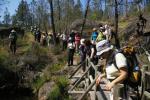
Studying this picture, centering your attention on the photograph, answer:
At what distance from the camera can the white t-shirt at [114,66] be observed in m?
6.21

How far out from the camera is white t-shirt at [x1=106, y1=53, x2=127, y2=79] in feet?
20.4

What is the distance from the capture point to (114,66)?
6.47 m

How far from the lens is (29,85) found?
1022 inches

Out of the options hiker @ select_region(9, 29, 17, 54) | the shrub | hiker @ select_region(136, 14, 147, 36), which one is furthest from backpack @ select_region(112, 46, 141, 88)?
hiker @ select_region(136, 14, 147, 36)

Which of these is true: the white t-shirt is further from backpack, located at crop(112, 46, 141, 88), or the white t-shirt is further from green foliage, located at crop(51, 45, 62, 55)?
green foliage, located at crop(51, 45, 62, 55)

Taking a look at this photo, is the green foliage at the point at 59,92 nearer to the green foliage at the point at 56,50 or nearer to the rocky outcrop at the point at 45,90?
the rocky outcrop at the point at 45,90

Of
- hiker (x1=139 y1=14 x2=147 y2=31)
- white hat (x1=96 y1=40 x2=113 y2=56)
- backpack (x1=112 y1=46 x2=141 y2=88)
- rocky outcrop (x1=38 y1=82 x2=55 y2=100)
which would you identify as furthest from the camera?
hiker (x1=139 y1=14 x2=147 y2=31)

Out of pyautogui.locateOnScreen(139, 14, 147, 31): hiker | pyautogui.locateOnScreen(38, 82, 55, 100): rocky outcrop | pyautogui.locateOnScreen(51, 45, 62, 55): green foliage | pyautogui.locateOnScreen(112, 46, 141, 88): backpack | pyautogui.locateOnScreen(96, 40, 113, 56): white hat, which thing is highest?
pyautogui.locateOnScreen(96, 40, 113, 56): white hat

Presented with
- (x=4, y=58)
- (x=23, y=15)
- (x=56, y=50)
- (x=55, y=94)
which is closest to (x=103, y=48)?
(x=55, y=94)

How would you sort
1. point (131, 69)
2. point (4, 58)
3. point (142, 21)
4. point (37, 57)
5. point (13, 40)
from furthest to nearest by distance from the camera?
point (142, 21), point (37, 57), point (13, 40), point (4, 58), point (131, 69)

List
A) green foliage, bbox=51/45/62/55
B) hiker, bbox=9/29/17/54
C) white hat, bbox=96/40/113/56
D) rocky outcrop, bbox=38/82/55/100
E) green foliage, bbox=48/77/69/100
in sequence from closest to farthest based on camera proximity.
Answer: white hat, bbox=96/40/113/56
green foliage, bbox=48/77/69/100
rocky outcrop, bbox=38/82/55/100
hiker, bbox=9/29/17/54
green foliage, bbox=51/45/62/55

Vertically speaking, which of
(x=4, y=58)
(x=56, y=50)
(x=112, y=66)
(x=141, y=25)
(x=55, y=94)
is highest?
(x=112, y=66)

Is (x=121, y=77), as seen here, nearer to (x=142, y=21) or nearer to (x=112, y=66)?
(x=112, y=66)

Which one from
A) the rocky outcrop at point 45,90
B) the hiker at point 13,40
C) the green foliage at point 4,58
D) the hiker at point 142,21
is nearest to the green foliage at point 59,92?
the rocky outcrop at point 45,90
